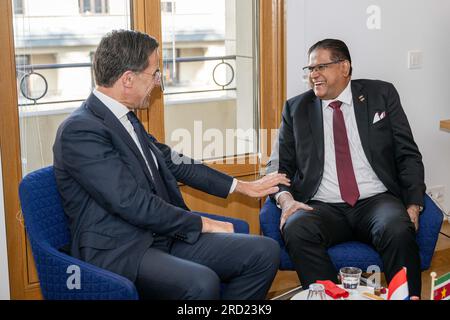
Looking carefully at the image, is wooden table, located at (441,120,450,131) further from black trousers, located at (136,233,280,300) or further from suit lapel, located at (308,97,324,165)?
black trousers, located at (136,233,280,300)

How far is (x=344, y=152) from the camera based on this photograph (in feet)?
10.1

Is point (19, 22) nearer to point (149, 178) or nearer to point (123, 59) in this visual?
point (123, 59)

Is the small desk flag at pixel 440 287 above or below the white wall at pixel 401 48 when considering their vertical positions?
below

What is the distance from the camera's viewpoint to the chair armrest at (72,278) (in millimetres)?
2180

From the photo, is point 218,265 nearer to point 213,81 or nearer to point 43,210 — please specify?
point 43,210

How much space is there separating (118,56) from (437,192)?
2.43 metres

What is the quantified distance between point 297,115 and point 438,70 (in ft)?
4.26

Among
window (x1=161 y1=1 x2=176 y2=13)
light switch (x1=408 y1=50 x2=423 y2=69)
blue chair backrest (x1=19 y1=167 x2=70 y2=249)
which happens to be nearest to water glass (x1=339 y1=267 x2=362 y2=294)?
blue chair backrest (x1=19 y1=167 x2=70 y2=249)

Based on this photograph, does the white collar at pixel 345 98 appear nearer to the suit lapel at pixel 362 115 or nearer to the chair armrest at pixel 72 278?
the suit lapel at pixel 362 115

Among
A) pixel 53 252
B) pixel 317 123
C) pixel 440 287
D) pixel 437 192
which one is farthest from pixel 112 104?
pixel 437 192

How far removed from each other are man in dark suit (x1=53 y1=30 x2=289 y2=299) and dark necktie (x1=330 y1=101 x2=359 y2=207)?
620 millimetres

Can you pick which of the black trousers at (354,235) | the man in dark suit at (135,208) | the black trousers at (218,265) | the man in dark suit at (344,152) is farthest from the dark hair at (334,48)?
the black trousers at (218,265)

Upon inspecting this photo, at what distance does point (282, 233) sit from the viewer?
287 cm

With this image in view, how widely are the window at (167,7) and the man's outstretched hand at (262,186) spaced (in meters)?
0.97
